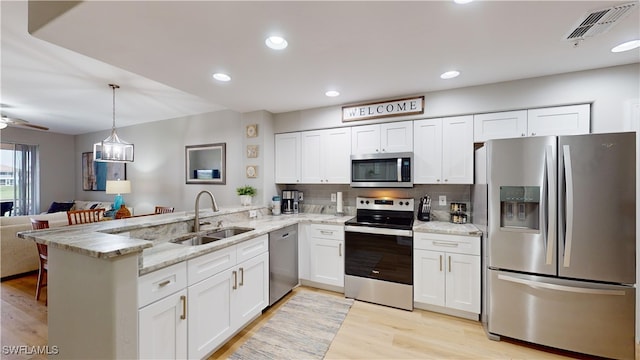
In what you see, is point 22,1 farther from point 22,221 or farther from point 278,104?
point 22,221

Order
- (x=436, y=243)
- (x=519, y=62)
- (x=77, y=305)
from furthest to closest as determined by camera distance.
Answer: (x=436, y=243) < (x=519, y=62) < (x=77, y=305)

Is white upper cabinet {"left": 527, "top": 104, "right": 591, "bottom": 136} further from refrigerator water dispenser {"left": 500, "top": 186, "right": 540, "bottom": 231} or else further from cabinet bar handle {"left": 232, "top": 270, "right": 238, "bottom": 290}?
cabinet bar handle {"left": 232, "top": 270, "right": 238, "bottom": 290}

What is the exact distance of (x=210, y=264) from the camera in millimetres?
1868

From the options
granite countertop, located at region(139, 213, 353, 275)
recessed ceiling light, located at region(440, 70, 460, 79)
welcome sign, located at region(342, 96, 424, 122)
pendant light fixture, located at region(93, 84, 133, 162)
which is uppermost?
recessed ceiling light, located at region(440, 70, 460, 79)

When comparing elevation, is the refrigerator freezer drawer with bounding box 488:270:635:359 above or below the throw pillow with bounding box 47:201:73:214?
below

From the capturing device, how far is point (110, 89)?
321cm

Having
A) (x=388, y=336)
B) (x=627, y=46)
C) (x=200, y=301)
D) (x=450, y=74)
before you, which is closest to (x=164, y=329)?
(x=200, y=301)

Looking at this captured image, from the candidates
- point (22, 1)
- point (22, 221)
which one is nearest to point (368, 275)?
point (22, 1)

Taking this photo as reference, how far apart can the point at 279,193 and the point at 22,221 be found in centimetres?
383

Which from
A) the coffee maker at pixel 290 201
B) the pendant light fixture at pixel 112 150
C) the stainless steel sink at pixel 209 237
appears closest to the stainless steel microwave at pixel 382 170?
the coffee maker at pixel 290 201

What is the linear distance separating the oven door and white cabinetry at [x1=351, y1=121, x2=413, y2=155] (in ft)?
3.29

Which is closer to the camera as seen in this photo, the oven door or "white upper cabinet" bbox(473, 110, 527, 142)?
"white upper cabinet" bbox(473, 110, 527, 142)

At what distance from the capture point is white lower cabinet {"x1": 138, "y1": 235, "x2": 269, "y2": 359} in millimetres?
1455

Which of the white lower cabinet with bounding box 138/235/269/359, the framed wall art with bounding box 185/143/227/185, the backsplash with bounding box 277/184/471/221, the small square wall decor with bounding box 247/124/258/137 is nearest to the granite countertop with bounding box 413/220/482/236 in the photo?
the backsplash with bounding box 277/184/471/221
